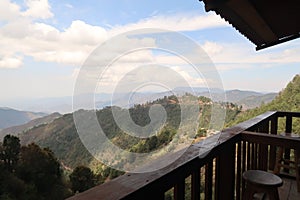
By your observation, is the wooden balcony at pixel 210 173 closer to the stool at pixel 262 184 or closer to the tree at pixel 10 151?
the stool at pixel 262 184

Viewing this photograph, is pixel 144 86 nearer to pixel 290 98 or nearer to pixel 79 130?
pixel 79 130

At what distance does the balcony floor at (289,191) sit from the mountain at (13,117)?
188 inches

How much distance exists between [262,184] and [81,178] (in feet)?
9.90

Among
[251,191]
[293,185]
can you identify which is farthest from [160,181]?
[293,185]

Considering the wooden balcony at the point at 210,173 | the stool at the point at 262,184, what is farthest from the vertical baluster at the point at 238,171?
the stool at the point at 262,184

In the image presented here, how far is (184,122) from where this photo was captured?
6.82 feet

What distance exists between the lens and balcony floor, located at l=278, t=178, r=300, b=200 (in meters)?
2.46

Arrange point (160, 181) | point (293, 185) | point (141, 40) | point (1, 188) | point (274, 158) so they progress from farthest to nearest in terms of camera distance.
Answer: point (1, 188) → point (274, 158) → point (293, 185) → point (141, 40) → point (160, 181)

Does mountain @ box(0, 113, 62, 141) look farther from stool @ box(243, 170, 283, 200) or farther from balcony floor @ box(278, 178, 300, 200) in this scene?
balcony floor @ box(278, 178, 300, 200)

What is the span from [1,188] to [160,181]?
5.78 metres

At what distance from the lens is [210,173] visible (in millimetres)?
1483

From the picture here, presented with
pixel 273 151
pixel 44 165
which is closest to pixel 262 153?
pixel 273 151

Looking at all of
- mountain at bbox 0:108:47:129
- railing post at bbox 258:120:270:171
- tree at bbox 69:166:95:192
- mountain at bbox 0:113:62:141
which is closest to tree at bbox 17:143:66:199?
mountain at bbox 0:113:62:141

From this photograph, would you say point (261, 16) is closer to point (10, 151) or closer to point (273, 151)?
→ point (273, 151)
